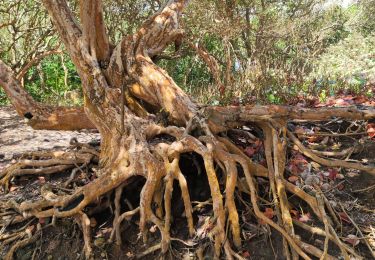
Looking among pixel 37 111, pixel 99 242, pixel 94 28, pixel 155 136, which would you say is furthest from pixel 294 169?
pixel 37 111

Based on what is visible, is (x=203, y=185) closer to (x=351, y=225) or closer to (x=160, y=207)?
(x=160, y=207)

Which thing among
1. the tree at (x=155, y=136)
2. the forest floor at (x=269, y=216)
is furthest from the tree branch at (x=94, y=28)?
the forest floor at (x=269, y=216)

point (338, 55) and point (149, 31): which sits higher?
point (149, 31)

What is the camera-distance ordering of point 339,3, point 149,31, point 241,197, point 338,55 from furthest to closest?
point 339,3 → point 338,55 → point 149,31 → point 241,197

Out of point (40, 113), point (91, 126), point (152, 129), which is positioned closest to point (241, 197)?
point (152, 129)

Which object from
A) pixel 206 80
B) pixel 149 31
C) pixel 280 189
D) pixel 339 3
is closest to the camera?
pixel 280 189

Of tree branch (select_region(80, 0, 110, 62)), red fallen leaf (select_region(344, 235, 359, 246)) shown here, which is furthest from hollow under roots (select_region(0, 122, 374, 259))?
tree branch (select_region(80, 0, 110, 62))

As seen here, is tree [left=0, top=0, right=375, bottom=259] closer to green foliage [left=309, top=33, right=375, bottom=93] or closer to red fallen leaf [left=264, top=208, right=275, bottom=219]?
red fallen leaf [left=264, top=208, right=275, bottom=219]

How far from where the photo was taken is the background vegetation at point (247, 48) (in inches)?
282

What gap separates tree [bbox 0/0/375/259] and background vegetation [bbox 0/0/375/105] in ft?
8.27

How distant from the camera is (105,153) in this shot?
432 centimetres

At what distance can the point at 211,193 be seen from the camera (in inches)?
142

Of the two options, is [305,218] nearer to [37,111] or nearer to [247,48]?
[37,111]

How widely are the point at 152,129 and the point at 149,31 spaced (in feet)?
4.06
